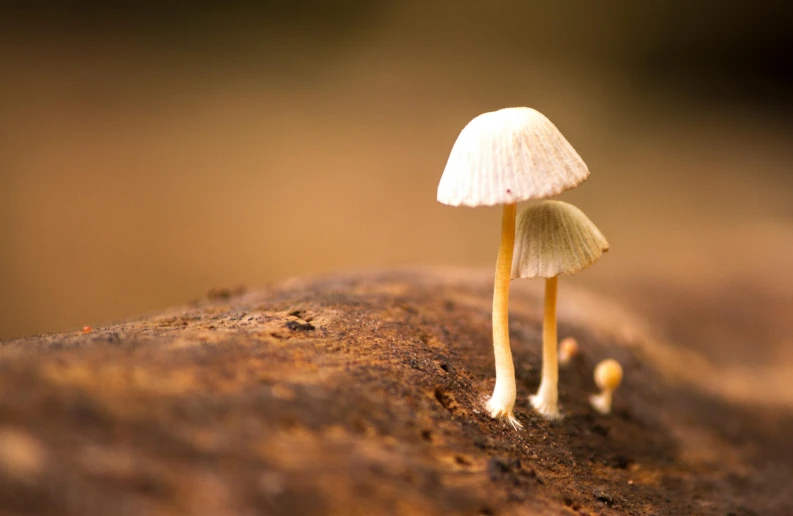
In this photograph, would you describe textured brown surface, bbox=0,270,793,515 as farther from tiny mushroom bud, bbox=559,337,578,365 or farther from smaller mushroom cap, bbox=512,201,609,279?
smaller mushroom cap, bbox=512,201,609,279

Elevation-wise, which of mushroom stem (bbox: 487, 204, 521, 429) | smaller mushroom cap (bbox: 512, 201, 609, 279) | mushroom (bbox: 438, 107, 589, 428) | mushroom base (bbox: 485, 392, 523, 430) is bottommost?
mushroom base (bbox: 485, 392, 523, 430)

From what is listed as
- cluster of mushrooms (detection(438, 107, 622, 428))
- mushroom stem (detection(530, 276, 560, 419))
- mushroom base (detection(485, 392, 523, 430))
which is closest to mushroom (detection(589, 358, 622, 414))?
cluster of mushrooms (detection(438, 107, 622, 428))

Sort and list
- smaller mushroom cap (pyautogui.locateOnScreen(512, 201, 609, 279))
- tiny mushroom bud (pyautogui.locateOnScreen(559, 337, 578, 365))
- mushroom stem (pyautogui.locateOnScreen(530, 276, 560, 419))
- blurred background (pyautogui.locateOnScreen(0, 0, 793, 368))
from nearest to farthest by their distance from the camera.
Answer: smaller mushroom cap (pyautogui.locateOnScreen(512, 201, 609, 279)) < mushroom stem (pyautogui.locateOnScreen(530, 276, 560, 419)) < tiny mushroom bud (pyautogui.locateOnScreen(559, 337, 578, 365)) < blurred background (pyautogui.locateOnScreen(0, 0, 793, 368))

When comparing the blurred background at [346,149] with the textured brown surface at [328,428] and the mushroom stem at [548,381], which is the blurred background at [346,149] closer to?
the textured brown surface at [328,428]

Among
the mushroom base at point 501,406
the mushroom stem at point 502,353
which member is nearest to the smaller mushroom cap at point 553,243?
the mushroom stem at point 502,353

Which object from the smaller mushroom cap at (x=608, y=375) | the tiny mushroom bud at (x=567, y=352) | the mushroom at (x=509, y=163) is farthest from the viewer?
the tiny mushroom bud at (x=567, y=352)

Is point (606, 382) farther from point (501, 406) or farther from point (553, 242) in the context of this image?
point (553, 242)
